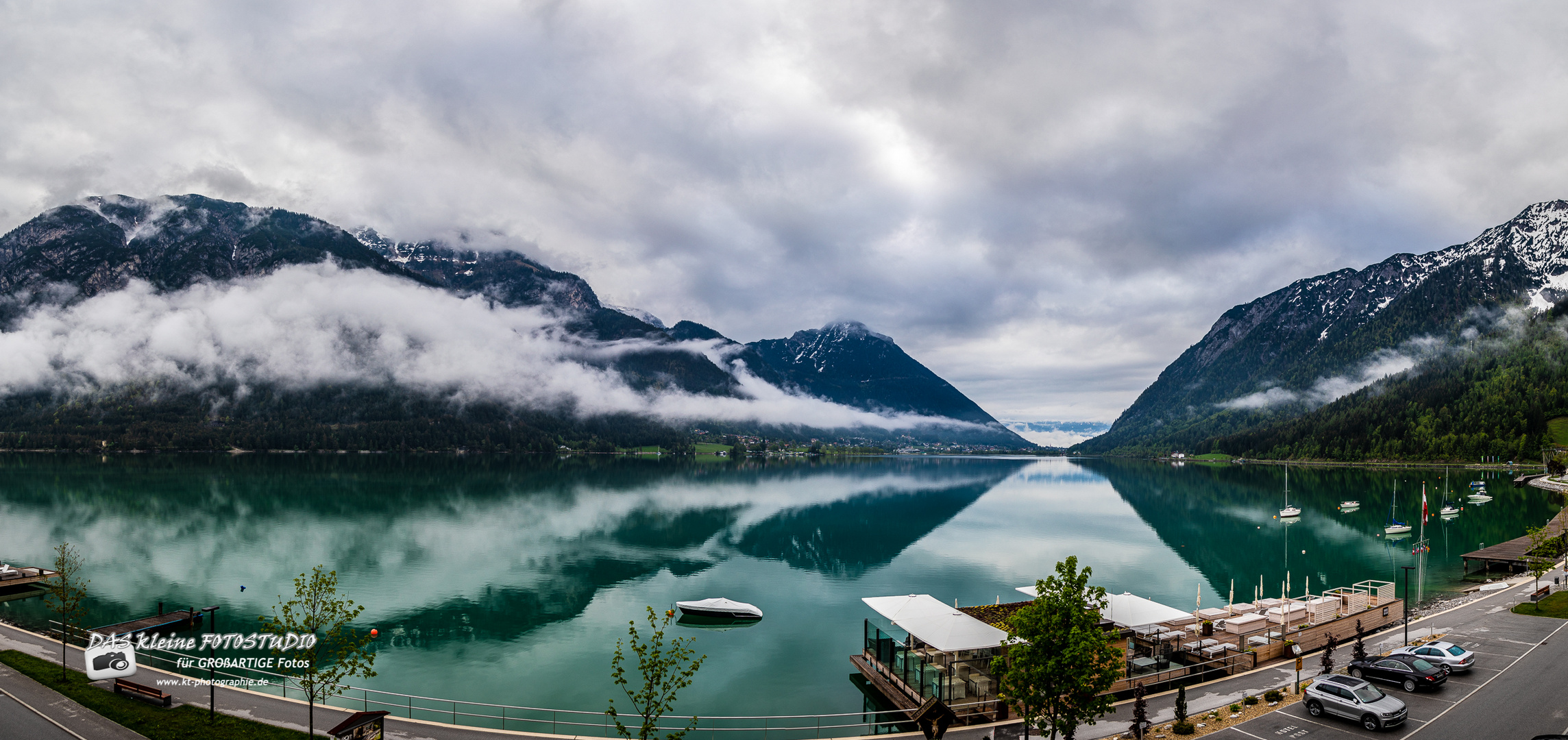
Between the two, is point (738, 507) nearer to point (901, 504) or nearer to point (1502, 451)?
point (901, 504)

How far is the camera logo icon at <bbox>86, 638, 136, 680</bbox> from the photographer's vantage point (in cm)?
2519

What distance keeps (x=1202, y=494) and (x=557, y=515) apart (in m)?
128

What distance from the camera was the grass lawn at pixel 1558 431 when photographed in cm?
15825

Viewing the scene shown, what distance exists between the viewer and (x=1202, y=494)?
468 feet

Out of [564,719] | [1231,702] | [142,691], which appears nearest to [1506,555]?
[1231,702]

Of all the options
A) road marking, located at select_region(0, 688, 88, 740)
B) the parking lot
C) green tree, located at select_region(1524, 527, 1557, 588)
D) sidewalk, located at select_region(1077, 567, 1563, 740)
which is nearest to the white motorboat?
sidewalk, located at select_region(1077, 567, 1563, 740)

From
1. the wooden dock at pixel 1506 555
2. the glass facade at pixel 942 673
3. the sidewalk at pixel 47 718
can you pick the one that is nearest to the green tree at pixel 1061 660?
the glass facade at pixel 942 673

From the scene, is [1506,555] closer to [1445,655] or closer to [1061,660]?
[1445,655]

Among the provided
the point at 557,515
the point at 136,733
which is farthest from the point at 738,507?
the point at 136,733

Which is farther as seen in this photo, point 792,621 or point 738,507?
point 738,507

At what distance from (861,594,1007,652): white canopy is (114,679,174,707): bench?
2635 centimetres

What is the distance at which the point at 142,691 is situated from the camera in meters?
23.6

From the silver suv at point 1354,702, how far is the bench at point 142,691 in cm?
3890

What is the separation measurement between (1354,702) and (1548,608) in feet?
86.6
